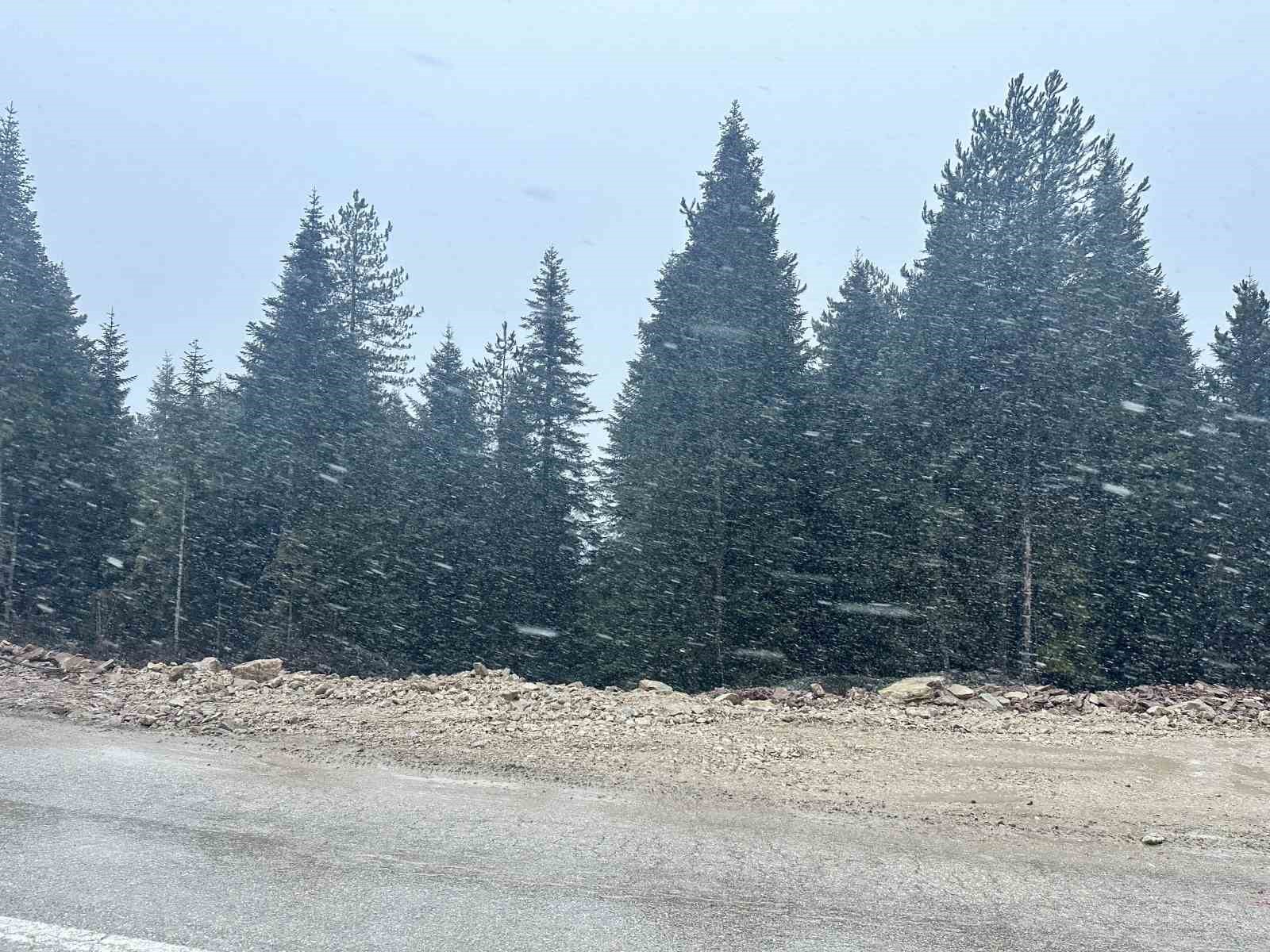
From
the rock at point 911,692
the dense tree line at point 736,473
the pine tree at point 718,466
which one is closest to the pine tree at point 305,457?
the dense tree line at point 736,473

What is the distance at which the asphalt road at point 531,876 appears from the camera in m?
3.64

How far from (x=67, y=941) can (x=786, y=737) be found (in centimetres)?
535

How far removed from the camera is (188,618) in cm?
3219

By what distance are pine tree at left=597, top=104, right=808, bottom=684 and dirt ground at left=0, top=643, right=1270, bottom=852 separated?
1365 cm

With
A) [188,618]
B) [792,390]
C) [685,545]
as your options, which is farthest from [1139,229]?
[188,618]

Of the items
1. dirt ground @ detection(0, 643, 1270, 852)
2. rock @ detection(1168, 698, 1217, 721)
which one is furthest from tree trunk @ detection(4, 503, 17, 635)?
rock @ detection(1168, 698, 1217, 721)

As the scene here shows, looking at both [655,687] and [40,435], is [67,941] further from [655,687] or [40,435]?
[40,435]

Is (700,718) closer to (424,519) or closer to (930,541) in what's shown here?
(930,541)

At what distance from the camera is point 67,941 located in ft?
11.1

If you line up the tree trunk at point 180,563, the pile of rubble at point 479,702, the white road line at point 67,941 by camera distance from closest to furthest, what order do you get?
the white road line at point 67,941 < the pile of rubble at point 479,702 < the tree trunk at point 180,563

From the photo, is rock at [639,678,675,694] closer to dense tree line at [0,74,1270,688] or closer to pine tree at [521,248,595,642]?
dense tree line at [0,74,1270,688]

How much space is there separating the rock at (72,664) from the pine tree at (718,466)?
15.6 metres

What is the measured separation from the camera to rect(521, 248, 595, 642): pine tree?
30.1 m

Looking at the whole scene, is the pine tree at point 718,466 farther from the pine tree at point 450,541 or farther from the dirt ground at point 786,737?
the dirt ground at point 786,737
